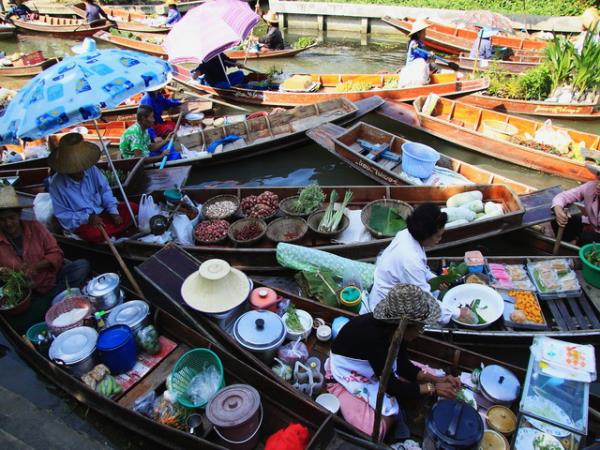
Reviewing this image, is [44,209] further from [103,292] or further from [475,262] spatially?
[475,262]

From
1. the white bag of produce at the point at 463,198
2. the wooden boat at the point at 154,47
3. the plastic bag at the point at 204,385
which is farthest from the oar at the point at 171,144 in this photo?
the wooden boat at the point at 154,47

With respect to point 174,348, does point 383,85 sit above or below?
above

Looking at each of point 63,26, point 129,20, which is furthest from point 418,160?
point 63,26

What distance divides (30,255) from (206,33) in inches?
233

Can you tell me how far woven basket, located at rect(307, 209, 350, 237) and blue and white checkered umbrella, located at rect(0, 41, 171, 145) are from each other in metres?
2.64

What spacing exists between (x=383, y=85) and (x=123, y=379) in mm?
9059

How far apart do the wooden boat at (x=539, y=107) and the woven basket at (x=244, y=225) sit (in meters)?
6.41

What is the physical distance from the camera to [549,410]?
9.25ft

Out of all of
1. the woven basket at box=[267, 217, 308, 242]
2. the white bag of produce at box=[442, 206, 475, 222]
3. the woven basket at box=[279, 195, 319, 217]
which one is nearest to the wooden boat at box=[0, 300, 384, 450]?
the woven basket at box=[267, 217, 308, 242]

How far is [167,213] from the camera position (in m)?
5.85

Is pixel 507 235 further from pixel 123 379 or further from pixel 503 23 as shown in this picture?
pixel 503 23

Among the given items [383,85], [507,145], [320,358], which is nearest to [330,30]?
[383,85]

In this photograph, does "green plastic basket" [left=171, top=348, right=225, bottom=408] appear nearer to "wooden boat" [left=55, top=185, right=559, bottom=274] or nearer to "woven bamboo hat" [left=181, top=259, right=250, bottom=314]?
"woven bamboo hat" [left=181, top=259, right=250, bottom=314]

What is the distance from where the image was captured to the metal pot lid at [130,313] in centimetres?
400
